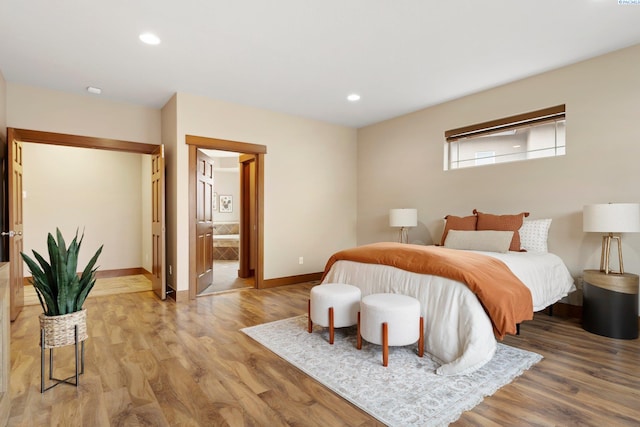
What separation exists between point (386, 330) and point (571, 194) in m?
2.67

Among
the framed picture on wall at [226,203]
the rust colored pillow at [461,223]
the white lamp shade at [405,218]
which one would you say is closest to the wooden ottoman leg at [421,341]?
the rust colored pillow at [461,223]

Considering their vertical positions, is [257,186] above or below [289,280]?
above

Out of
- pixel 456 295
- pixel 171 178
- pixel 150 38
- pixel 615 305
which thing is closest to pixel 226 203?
pixel 171 178

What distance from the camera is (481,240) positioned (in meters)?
3.58

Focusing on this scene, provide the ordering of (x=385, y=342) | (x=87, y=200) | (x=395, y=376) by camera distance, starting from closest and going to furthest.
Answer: (x=395, y=376), (x=385, y=342), (x=87, y=200)

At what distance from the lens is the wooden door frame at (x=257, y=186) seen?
4.29 meters

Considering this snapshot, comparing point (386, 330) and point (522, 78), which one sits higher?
point (522, 78)

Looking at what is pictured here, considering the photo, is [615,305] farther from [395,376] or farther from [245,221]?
[245,221]

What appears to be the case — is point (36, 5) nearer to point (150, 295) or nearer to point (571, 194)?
point (150, 295)

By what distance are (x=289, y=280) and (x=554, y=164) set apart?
374cm

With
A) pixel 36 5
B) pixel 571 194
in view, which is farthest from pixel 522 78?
pixel 36 5

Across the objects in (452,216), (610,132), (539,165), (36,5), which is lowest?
(452,216)

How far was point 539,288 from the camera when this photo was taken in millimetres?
2932

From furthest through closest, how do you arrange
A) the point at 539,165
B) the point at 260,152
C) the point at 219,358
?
the point at 260,152 < the point at 539,165 < the point at 219,358
